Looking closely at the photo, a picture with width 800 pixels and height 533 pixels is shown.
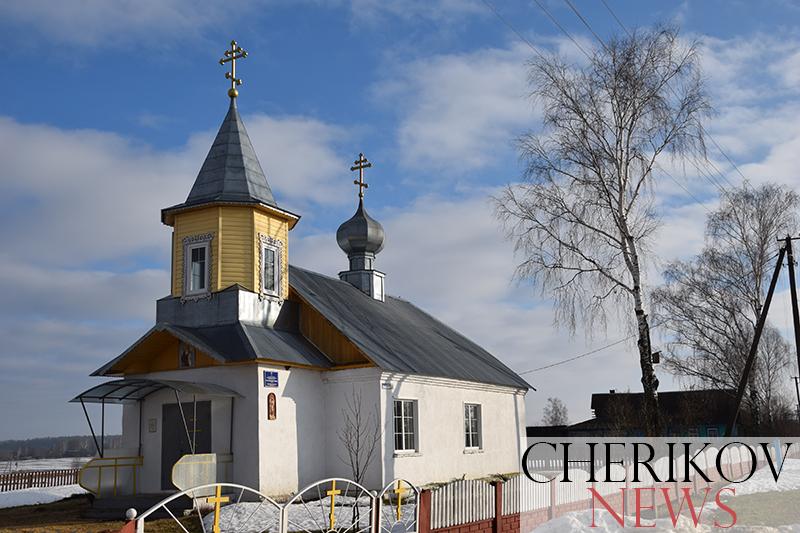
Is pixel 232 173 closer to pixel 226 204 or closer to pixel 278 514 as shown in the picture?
pixel 226 204

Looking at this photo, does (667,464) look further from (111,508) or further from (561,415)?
(561,415)

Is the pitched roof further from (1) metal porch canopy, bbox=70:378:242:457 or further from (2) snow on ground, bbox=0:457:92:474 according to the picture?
(2) snow on ground, bbox=0:457:92:474

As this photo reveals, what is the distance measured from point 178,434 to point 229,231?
4515 millimetres

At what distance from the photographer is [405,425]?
1817 centimetres

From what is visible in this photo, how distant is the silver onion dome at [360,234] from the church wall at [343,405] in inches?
301

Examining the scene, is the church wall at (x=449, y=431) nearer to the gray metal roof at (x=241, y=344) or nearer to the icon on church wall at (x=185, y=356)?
the gray metal roof at (x=241, y=344)

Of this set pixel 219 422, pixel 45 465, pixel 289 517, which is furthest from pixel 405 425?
pixel 45 465

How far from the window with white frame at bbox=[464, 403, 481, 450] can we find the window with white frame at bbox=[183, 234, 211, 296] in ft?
25.1

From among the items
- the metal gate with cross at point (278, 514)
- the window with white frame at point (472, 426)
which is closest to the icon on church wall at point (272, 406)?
the metal gate with cross at point (278, 514)

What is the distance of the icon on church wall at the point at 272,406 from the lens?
16188 millimetres

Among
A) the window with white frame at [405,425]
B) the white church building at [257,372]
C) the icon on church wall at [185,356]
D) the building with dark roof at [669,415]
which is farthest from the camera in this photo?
the building with dark roof at [669,415]

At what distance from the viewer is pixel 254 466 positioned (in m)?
15.6

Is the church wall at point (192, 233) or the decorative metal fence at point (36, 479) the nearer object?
the church wall at point (192, 233)

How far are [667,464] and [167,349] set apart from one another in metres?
10.9
